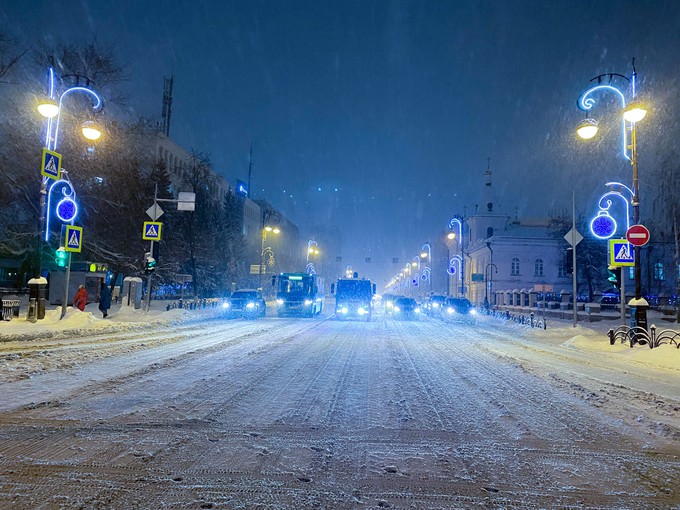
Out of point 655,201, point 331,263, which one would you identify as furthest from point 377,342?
point 331,263

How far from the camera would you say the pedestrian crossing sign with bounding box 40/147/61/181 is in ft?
63.0

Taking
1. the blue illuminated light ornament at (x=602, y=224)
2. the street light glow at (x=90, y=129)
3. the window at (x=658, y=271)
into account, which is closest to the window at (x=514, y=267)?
the window at (x=658, y=271)

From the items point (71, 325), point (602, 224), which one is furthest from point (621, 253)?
point (71, 325)

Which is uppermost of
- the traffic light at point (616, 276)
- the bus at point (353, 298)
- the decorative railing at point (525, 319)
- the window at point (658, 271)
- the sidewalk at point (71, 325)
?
the window at point (658, 271)

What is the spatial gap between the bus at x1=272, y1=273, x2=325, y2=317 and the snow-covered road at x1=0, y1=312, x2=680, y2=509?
25.3 meters

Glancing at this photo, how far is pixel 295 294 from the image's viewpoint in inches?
1483

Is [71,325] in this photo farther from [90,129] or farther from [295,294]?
[295,294]

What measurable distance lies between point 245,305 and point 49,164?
2177cm

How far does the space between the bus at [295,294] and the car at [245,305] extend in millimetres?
2510

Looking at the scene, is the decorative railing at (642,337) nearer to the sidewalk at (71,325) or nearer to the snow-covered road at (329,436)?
the snow-covered road at (329,436)

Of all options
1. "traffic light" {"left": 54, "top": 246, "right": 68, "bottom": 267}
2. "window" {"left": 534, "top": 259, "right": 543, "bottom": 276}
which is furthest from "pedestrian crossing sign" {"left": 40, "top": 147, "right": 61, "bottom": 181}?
"window" {"left": 534, "top": 259, "right": 543, "bottom": 276}

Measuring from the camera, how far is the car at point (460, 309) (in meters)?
44.6

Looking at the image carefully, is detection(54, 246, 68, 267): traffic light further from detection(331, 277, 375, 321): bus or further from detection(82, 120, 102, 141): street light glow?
detection(331, 277, 375, 321): bus

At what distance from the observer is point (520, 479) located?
478 centimetres
